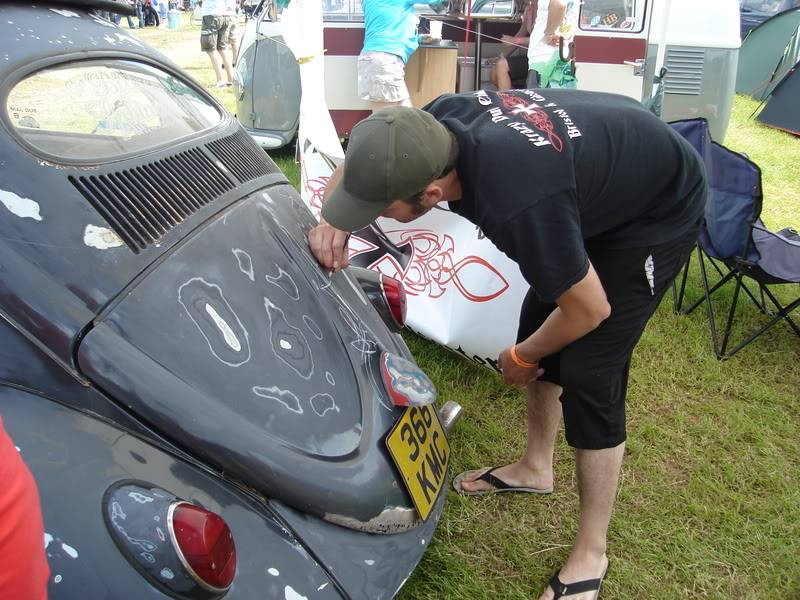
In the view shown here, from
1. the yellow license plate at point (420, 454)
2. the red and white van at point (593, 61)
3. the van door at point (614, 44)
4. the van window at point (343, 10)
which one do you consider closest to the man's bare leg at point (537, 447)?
the yellow license plate at point (420, 454)

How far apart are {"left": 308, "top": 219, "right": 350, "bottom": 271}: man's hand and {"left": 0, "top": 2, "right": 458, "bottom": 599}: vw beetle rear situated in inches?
2.1

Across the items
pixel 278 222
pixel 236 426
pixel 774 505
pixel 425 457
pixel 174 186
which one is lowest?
pixel 774 505

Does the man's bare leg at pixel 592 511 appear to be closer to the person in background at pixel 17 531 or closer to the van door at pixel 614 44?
the person in background at pixel 17 531

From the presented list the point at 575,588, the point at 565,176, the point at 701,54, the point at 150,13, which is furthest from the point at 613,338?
the point at 150,13

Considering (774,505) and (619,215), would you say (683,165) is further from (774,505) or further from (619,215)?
(774,505)

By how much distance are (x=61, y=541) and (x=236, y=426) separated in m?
0.40

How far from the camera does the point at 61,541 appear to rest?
1.18m

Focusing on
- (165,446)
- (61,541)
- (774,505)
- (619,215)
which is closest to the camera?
(61,541)

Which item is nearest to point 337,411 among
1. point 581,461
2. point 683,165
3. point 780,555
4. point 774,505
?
point 581,461

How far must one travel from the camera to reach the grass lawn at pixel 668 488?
2230 millimetres

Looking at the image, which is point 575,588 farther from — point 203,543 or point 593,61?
point 593,61

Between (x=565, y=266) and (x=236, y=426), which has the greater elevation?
(x=565, y=266)

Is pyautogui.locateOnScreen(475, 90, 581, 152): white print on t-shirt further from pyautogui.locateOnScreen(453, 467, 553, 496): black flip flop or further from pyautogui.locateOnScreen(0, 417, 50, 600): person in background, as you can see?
pyautogui.locateOnScreen(453, 467, 553, 496): black flip flop

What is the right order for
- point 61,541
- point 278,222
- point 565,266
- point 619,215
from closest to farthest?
point 61,541 → point 565,266 → point 619,215 → point 278,222
